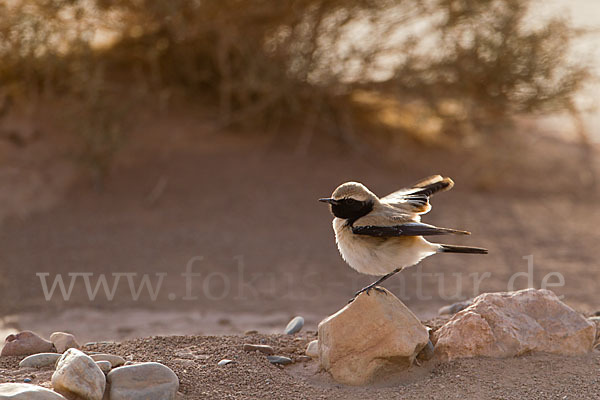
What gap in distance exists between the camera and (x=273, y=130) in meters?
11.1

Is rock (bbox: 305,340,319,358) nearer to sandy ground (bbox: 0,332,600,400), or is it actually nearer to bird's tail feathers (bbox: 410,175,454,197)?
sandy ground (bbox: 0,332,600,400)

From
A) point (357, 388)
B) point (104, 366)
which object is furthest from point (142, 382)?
point (357, 388)

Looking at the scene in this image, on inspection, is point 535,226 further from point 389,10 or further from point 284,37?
point 284,37

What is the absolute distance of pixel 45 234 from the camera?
9.01 m

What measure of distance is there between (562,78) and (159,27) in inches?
216

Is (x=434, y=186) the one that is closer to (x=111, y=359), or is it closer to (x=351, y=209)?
(x=351, y=209)

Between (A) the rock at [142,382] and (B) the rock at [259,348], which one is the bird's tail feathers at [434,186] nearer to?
(B) the rock at [259,348]

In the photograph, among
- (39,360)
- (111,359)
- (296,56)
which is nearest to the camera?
(111,359)

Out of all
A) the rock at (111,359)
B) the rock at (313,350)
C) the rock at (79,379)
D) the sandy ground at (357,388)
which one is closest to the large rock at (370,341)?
the sandy ground at (357,388)

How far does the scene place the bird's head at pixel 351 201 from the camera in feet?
14.5

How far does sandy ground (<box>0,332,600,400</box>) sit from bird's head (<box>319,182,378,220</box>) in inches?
37.4

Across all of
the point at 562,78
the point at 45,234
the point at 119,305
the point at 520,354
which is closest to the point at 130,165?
the point at 45,234

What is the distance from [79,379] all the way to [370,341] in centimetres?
159

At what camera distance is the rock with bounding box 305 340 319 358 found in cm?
481
